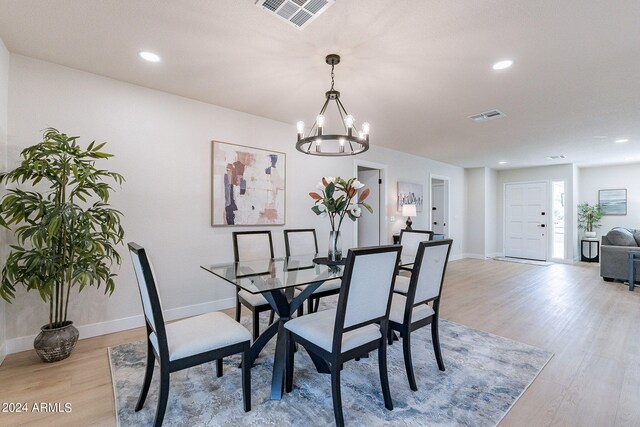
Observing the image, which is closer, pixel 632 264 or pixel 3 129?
pixel 3 129

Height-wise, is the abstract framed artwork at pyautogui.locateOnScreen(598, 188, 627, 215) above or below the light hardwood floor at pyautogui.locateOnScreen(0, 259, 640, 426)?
above

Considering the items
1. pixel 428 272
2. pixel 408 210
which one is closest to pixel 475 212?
pixel 408 210

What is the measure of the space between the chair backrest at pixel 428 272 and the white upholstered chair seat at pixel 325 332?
0.39 m

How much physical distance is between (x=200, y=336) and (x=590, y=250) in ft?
31.4

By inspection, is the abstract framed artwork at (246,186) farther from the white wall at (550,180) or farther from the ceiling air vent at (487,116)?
the white wall at (550,180)

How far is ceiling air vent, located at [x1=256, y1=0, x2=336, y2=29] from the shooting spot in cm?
181

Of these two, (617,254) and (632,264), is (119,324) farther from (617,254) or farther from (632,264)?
(617,254)

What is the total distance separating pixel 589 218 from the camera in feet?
24.6

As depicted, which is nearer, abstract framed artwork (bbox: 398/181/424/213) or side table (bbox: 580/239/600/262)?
abstract framed artwork (bbox: 398/181/424/213)

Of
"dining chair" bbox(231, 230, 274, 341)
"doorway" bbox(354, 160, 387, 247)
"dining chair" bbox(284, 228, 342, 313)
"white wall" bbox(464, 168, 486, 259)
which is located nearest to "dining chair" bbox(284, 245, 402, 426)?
"dining chair" bbox(231, 230, 274, 341)

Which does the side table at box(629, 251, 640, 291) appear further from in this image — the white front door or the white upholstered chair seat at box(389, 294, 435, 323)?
the white upholstered chair seat at box(389, 294, 435, 323)

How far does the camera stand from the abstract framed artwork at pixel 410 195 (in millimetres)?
6062

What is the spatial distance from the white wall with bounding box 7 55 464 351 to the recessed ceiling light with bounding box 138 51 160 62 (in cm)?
67

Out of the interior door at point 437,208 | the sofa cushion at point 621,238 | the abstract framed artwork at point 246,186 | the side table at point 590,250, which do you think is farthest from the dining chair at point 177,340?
the side table at point 590,250
